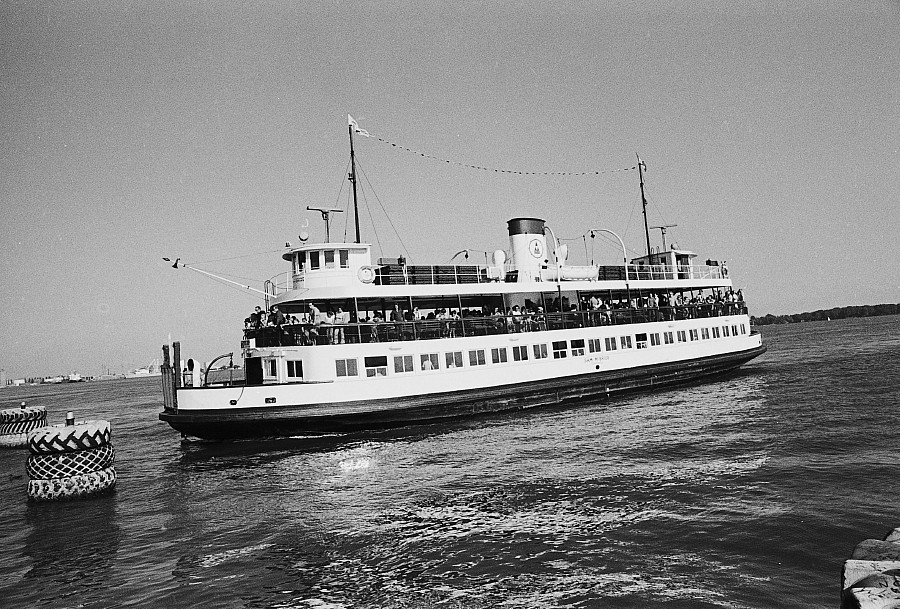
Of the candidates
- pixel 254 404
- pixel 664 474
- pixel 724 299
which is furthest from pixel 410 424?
pixel 724 299

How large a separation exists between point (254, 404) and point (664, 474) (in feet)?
49.9

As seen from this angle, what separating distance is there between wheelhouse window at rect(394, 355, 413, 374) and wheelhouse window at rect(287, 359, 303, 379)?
4079 millimetres

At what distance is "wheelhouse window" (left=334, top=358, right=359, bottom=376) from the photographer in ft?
79.5

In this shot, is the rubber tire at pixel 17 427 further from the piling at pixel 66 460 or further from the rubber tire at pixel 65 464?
the rubber tire at pixel 65 464

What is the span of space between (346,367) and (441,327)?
5087 millimetres

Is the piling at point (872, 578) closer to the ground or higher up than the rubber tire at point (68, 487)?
higher up

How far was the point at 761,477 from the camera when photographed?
45.2ft

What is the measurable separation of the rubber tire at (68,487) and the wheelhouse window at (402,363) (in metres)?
11.8

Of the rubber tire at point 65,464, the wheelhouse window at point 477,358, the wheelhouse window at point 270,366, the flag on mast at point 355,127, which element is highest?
the flag on mast at point 355,127

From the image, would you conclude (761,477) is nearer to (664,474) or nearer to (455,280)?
(664,474)

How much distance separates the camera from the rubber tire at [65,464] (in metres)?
16.1

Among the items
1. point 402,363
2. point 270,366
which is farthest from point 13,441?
point 402,363

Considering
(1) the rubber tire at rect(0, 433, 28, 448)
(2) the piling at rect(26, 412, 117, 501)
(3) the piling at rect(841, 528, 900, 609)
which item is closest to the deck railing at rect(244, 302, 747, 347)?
(2) the piling at rect(26, 412, 117, 501)

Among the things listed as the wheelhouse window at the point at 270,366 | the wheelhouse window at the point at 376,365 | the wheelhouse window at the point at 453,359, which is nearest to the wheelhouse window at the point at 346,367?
the wheelhouse window at the point at 376,365
